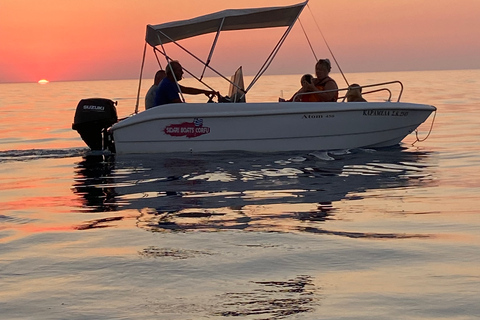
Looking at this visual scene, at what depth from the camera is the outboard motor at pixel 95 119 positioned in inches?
517

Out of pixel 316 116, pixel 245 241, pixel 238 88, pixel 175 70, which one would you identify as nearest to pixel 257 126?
pixel 238 88

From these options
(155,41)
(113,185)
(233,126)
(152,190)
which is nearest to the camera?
(152,190)

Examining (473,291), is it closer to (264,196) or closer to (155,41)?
(264,196)

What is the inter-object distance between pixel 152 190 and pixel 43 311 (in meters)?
4.86

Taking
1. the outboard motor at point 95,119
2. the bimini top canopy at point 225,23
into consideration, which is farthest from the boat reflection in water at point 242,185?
the bimini top canopy at point 225,23

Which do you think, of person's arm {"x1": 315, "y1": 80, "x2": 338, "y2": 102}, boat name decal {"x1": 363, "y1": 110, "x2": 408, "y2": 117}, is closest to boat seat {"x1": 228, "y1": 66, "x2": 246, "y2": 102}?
person's arm {"x1": 315, "y1": 80, "x2": 338, "y2": 102}

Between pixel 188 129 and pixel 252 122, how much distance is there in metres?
1.08

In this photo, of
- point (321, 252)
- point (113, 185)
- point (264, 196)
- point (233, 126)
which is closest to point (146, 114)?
point (233, 126)

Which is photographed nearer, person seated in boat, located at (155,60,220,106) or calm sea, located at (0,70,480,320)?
calm sea, located at (0,70,480,320)

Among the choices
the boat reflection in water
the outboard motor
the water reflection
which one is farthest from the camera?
the outboard motor

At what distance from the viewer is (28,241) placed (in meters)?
6.01

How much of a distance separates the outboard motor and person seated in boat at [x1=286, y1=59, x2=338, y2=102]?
137 inches

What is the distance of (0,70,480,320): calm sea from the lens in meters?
4.13

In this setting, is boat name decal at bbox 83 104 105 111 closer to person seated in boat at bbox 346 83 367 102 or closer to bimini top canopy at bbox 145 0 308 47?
bimini top canopy at bbox 145 0 308 47
